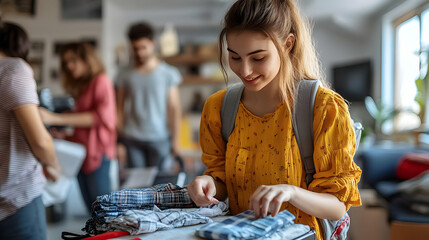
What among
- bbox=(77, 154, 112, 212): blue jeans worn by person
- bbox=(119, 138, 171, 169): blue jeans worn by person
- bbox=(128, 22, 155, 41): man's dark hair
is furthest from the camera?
bbox=(119, 138, 171, 169): blue jeans worn by person

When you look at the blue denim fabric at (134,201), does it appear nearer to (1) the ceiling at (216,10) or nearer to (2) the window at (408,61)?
(2) the window at (408,61)

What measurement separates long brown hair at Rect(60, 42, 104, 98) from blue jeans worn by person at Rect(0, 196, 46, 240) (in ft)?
4.11

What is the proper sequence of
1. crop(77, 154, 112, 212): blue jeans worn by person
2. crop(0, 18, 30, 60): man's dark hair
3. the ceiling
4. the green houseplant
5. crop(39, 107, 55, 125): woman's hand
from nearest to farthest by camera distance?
crop(0, 18, 30, 60): man's dark hair
crop(39, 107, 55, 125): woman's hand
crop(77, 154, 112, 212): blue jeans worn by person
the green houseplant
the ceiling

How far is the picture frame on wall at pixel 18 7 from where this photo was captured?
4289mm

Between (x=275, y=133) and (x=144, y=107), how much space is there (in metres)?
1.88

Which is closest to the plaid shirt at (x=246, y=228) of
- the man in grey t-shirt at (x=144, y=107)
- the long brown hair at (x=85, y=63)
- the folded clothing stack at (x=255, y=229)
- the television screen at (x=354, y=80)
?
the folded clothing stack at (x=255, y=229)

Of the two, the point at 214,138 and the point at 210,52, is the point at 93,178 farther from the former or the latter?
the point at 210,52

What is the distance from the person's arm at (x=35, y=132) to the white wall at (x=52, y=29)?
12.3ft

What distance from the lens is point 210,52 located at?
666cm

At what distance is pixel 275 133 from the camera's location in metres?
0.96

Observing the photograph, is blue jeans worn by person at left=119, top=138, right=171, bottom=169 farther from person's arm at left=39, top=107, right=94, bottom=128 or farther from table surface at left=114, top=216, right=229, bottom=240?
table surface at left=114, top=216, right=229, bottom=240

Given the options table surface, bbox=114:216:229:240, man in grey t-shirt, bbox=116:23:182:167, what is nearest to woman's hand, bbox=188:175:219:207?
table surface, bbox=114:216:229:240

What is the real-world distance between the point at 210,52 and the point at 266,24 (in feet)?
19.1

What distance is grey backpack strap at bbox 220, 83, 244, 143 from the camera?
1044 millimetres
